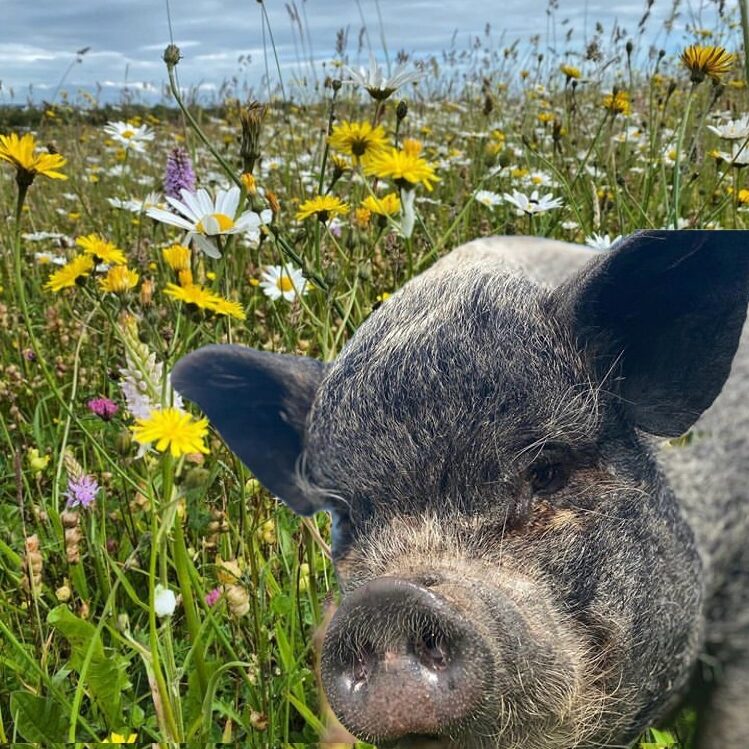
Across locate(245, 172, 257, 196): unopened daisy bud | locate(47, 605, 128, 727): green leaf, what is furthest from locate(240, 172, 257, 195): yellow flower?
locate(47, 605, 128, 727): green leaf

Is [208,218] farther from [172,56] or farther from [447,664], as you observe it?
[447,664]

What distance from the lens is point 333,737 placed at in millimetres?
1311

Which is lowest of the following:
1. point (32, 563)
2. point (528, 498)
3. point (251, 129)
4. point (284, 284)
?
point (32, 563)

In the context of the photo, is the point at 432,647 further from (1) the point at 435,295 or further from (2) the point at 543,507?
(1) the point at 435,295

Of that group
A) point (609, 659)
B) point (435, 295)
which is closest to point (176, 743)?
point (609, 659)

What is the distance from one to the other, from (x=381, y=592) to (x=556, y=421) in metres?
0.34

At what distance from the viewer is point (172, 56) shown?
1290mm

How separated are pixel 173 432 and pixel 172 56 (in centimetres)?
60

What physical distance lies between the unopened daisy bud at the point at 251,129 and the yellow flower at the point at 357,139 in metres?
0.17

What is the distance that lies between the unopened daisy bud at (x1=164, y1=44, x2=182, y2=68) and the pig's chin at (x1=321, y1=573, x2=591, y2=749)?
0.80 metres

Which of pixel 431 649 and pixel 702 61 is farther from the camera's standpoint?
pixel 702 61

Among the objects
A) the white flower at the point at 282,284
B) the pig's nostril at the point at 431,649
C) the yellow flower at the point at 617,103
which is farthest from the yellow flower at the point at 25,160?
the yellow flower at the point at 617,103

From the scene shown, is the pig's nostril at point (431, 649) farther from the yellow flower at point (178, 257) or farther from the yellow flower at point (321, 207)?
the yellow flower at point (321, 207)

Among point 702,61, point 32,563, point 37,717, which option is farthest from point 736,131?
point 37,717
